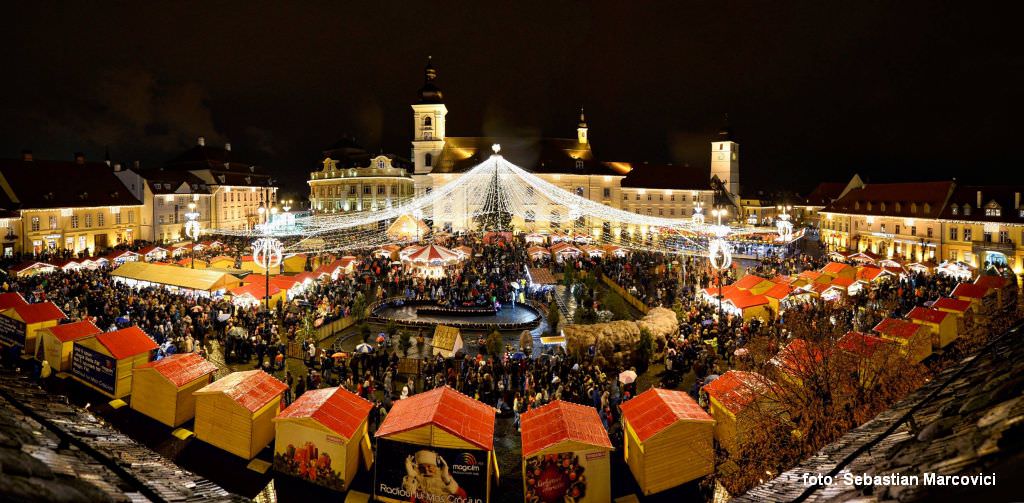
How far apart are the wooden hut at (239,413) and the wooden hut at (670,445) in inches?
314

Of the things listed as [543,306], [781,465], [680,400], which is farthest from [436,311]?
[781,465]

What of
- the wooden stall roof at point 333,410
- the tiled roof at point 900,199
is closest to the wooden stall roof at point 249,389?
the wooden stall roof at point 333,410

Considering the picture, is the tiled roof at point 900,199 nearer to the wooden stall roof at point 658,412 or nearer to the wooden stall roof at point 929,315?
the wooden stall roof at point 929,315

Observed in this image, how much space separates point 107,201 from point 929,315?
184 feet

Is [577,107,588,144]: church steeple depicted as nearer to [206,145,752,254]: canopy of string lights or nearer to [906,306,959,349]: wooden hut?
[206,145,752,254]: canopy of string lights

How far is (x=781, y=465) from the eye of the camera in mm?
9781

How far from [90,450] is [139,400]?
1190 cm

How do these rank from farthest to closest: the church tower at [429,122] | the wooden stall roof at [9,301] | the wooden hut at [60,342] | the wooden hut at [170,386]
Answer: the church tower at [429,122], the wooden stall roof at [9,301], the wooden hut at [60,342], the wooden hut at [170,386]

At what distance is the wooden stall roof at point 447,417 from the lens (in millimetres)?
9695

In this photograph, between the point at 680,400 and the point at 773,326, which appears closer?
the point at 680,400

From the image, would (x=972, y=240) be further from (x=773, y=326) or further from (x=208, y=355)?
(x=208, y=355)

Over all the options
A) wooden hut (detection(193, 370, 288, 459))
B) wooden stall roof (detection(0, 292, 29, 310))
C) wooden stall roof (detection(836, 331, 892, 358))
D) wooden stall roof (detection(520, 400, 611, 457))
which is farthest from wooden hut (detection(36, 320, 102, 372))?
wooden stall roof (detection(836, 331, 892, 358))

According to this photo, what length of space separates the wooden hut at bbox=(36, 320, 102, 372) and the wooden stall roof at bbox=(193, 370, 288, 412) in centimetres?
686

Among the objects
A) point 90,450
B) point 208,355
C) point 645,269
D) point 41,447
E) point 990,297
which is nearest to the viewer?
point 41,447
